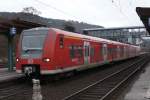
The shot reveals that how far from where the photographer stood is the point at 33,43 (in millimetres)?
19047

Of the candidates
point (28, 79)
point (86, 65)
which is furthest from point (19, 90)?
point (86, 65)

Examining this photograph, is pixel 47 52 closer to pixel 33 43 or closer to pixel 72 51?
pixel 33 43

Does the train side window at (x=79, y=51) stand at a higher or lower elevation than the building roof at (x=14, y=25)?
lower

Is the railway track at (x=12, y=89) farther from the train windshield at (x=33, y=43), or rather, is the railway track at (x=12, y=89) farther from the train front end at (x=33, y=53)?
the train windshield at (x=33, y=43)

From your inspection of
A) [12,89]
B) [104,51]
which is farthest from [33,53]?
[104,51]

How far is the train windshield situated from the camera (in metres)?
18.6

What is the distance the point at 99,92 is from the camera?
659 inches

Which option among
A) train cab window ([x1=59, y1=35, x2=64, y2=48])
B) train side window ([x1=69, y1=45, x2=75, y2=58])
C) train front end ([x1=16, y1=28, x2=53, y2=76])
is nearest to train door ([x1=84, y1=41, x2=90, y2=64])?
train side window ([x1=69, y1=45, x2=75, y2=58])

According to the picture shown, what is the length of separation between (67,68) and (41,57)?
226 cm

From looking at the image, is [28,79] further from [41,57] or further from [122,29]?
[122,29]

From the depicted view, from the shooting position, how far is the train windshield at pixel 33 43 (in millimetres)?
18641

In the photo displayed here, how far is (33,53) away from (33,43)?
582 mm

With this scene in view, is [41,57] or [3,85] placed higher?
[41,57]

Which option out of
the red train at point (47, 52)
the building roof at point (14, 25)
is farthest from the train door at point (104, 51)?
the red train at point (47, 52)
